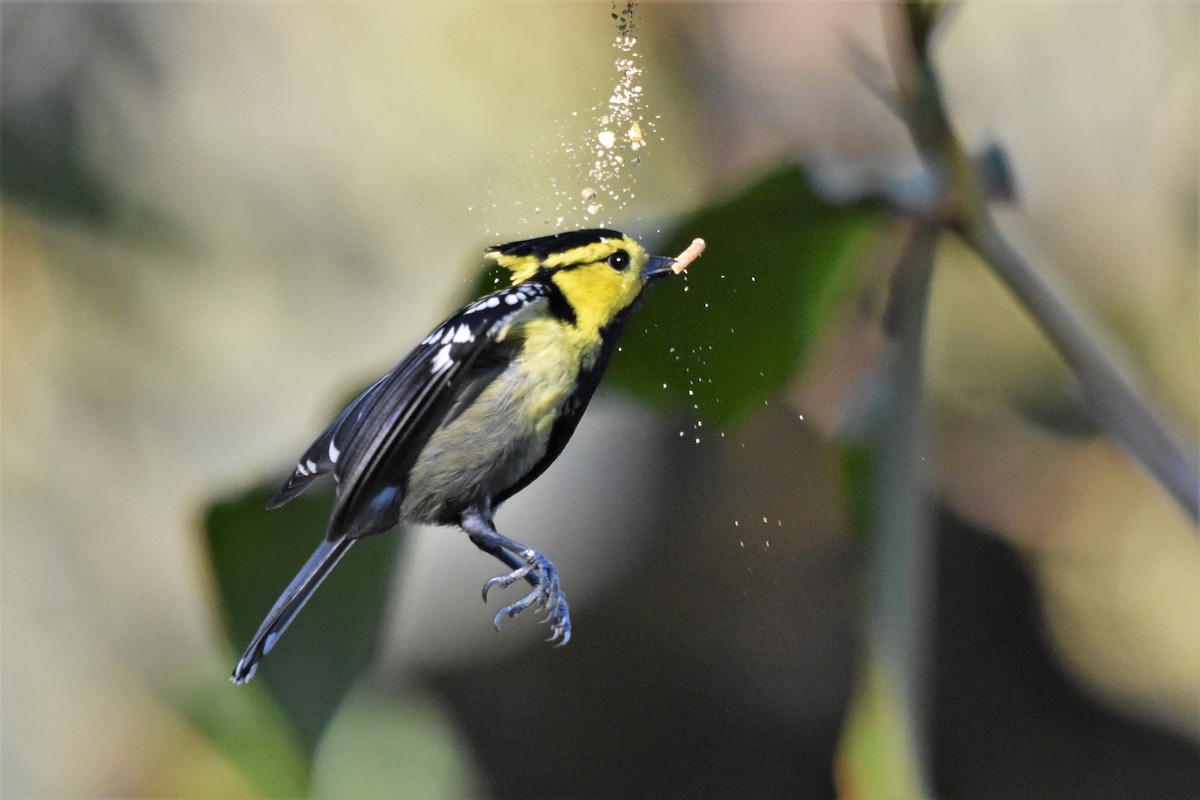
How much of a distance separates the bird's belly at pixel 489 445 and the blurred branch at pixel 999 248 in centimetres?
18

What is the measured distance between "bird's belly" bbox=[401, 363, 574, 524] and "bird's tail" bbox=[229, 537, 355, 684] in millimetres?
55

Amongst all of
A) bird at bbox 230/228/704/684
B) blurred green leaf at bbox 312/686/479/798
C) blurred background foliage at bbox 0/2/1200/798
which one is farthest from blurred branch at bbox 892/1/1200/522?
blurred green leaf at bbox 312/686/479/798

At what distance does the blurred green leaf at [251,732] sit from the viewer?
0.55 m

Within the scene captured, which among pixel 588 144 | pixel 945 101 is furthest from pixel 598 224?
pixel 945 101

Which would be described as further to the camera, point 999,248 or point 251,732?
point 251,732

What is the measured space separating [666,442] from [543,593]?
9 cm

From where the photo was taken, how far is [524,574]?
0.48 meters

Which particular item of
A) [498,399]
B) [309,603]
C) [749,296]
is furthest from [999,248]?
[309,603]

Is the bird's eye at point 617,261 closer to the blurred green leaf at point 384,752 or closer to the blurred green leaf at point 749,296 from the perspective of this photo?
the blurred green leaf at point 749,296

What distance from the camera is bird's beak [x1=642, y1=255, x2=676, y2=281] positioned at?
1.51 ft

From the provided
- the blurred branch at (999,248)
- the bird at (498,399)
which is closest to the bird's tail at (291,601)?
the bird at (498,399)

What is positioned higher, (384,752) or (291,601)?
(291,601)

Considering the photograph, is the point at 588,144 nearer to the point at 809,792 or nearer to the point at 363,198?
the point at 363,198

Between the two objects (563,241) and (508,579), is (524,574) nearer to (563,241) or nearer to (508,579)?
(508,579)
